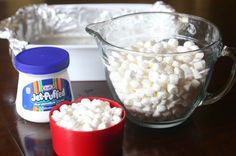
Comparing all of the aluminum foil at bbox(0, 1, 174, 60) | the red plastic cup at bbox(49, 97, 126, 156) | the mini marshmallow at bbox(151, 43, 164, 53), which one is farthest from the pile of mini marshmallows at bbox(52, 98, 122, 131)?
the aluminum foil at bbox(0, 1, 174, 60)

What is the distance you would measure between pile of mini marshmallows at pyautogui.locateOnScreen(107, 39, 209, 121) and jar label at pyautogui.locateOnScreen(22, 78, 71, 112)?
94 millimetres

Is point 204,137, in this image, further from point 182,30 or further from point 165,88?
point 182,30

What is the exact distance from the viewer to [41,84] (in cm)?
82

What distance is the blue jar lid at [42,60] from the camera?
810mm

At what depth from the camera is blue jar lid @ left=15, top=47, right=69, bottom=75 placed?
2.66 ft

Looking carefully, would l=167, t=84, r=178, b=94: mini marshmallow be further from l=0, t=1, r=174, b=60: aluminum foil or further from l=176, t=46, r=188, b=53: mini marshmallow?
l=0, t=1, r=174, b=60: aluminum foil

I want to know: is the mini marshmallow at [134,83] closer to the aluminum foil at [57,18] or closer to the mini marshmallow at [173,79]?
the mini marshmallow at [173,79]

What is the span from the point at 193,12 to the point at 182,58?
0.58 meters

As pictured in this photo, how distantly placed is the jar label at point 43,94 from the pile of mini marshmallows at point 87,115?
0.06 m

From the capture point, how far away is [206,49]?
0.79 meters

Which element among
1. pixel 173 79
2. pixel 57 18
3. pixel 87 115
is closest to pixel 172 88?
pixel 173 79

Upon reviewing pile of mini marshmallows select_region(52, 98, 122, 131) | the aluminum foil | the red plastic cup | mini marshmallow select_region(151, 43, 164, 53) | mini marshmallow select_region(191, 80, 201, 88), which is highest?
mini marshmallow select_region(151, 43, 164, 53)

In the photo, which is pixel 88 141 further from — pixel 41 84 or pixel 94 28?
pixel 94 28

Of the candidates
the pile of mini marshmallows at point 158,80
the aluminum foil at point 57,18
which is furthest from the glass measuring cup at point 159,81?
the aluminum foil at point 57,18
